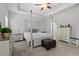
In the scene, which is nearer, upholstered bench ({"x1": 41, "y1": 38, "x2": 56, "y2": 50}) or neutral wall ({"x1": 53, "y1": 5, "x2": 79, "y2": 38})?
neutral wall ({"x1": 53, "y1": 5, "x2": 79, "y2": 38})

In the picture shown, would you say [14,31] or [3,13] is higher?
[3,13]

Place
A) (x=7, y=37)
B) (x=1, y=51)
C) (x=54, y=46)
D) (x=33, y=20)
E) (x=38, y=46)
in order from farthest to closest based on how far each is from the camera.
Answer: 1. (x=38, y=46)
2. (x=54, y=46)
3. (x=33, y=20)
4. (x=7, y=37)
5. (x=1, y=51)

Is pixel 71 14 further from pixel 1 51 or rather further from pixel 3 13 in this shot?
pixel 1 51

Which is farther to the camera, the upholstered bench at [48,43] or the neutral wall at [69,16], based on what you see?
the upholstered bench at [48,43]

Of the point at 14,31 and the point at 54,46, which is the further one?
the point at 54,46

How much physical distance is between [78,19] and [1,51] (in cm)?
282

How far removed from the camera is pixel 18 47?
2.82 metres

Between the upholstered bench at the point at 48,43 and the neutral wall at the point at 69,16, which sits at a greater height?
the neutral wall at the point at 69,16

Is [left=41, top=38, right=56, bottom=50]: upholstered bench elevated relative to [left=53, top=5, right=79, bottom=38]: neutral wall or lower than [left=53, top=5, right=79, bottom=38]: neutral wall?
lower

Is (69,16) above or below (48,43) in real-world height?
above

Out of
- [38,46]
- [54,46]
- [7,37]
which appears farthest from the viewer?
[38,46]

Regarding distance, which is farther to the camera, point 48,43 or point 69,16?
point 69,16

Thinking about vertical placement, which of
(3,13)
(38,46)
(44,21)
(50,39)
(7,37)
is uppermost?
(3,13)

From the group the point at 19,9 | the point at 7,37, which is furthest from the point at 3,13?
the point at 7,37
